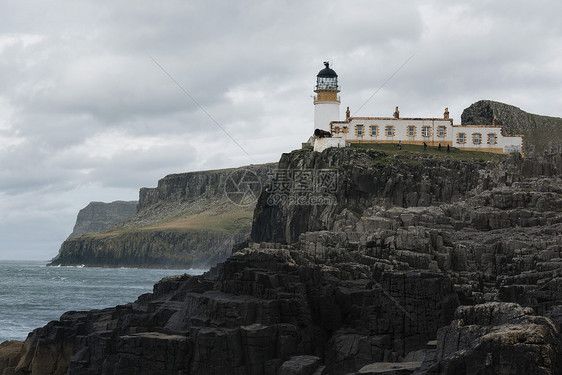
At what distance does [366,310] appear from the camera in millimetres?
34781

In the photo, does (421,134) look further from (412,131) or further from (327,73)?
(327,73)

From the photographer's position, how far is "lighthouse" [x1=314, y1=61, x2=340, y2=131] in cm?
10844

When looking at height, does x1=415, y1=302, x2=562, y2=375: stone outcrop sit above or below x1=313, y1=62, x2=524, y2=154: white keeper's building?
below

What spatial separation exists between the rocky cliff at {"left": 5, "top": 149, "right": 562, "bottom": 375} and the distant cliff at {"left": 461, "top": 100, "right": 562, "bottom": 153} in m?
51.8

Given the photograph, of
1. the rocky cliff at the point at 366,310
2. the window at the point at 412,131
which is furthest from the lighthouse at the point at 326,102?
the rocky cliff at the point at 366,310

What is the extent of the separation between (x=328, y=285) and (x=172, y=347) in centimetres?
1164

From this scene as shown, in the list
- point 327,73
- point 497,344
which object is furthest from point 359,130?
point 497,344

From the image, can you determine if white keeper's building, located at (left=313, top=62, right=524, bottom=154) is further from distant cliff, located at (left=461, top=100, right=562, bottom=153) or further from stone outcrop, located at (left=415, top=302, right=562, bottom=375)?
stone outcrop, located at (left=415, top=302, right=562, bottom=375)

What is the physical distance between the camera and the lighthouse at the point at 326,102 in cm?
10844

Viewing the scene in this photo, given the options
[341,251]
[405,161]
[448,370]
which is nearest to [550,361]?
[448,370]

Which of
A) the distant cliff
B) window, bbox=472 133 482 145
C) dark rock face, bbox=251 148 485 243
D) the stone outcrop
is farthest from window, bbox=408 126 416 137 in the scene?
the stone outcrop

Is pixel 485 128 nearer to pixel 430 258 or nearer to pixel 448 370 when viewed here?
pixel 430 258

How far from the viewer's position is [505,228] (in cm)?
4953

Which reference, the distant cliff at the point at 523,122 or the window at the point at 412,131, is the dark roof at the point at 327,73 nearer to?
the window at the point at 412,131
